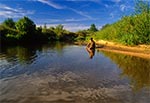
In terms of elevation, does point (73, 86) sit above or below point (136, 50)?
below

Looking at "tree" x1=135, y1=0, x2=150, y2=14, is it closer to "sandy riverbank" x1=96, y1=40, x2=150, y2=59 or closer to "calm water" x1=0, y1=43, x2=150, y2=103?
"sandy riverbank" x1=96, y1=40, x2=150, y2=59

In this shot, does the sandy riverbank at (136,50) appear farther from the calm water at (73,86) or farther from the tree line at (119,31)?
the calm water at (73,86)

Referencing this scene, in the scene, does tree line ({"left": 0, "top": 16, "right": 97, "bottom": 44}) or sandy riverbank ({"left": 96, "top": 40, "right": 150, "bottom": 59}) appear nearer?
sandy riverbank ({"left": 96, "top": 40, "right": 150, "bottom": 59})

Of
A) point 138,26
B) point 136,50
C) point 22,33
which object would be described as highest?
point 138,26

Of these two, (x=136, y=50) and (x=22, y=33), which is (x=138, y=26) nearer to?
(x=136, y=50)

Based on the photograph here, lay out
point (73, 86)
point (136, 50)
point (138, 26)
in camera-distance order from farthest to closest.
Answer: point (138, 26)
point (136, 50)
point (73, 86)

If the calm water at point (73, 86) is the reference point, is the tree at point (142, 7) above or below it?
above

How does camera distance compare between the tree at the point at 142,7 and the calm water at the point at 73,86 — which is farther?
the tree at the point at 142,7

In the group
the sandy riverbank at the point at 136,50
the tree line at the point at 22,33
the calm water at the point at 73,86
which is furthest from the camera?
the tree line at the point at 22,33

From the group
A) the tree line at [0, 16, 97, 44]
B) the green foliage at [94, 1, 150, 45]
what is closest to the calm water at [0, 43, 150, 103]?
the green foliage at [94, 1, 150, 45]

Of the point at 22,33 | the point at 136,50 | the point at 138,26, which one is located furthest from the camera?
the point at 22,33

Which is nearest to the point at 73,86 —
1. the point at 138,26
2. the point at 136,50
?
the point at 136,50

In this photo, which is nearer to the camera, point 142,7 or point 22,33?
point 142,7

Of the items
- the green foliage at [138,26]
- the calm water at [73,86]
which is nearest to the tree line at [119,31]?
the green foliage at [138,26]
